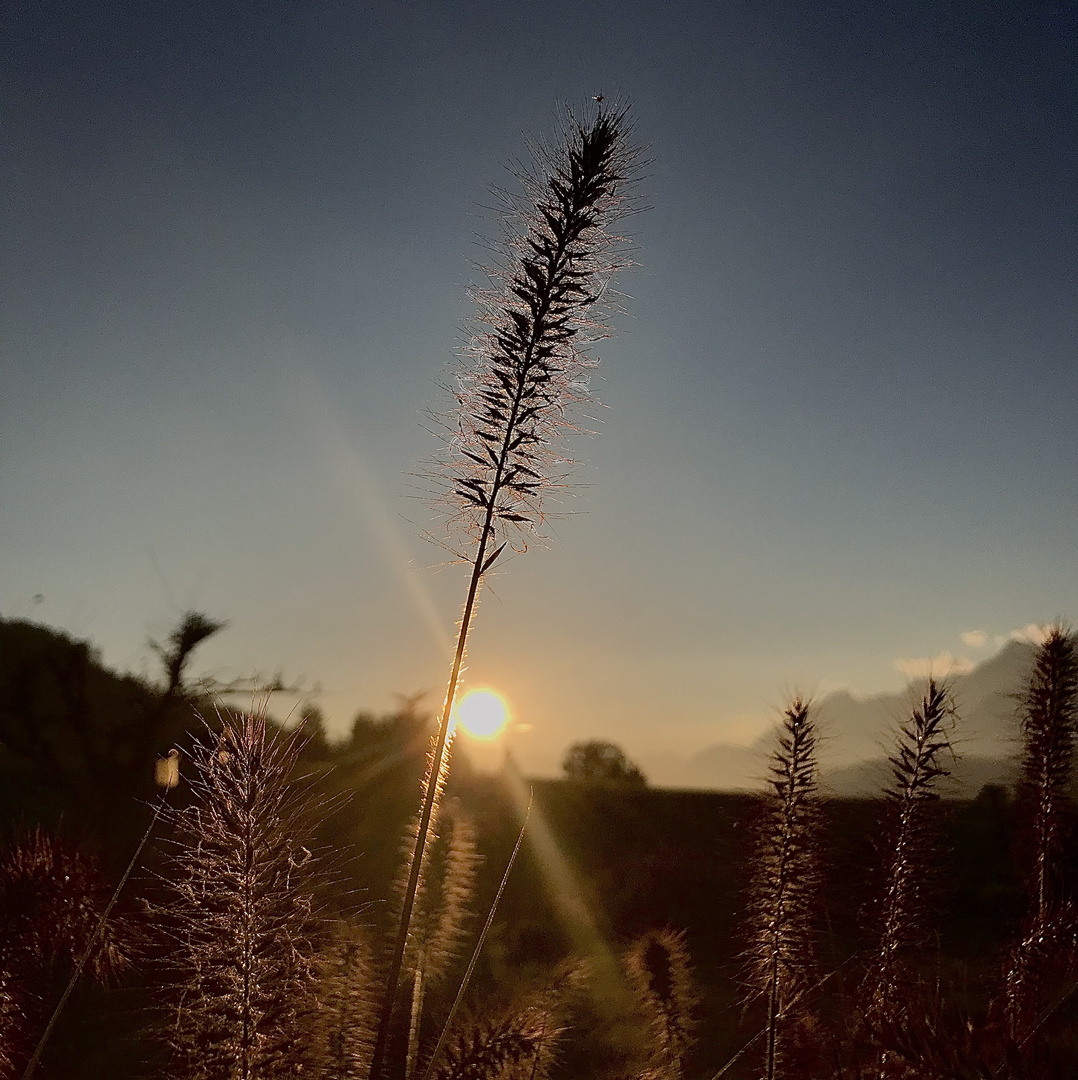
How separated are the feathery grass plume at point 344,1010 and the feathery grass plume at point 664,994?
1526 mm

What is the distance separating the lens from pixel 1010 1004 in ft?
10.9

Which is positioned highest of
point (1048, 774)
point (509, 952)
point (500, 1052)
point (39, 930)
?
point (1048, 774)

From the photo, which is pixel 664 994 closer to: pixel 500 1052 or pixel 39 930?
pixel 500 1052

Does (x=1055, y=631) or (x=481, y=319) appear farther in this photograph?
(x=1055, y=631)

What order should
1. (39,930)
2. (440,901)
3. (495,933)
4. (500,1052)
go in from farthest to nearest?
(495,933) < (440,901) < (39,930) < (500,1052)

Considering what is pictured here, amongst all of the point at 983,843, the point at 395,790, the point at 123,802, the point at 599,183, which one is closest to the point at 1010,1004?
the point at 599,183

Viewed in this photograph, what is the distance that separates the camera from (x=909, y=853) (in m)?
3.83

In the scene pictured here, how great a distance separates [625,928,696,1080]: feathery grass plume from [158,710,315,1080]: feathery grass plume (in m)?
2.01

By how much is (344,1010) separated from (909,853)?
10.0ft

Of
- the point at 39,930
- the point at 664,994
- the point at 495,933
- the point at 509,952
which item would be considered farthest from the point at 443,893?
the point at 509,952

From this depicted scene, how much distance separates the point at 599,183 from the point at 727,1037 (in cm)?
653

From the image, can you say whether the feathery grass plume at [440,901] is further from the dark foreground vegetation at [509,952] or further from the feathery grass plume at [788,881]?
the feathery grass plume at [788,881]

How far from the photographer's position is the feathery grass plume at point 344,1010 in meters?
2.97

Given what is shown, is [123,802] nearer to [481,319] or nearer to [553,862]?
[553,862]
